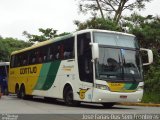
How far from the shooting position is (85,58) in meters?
19.3

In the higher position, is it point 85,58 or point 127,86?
point 85,58

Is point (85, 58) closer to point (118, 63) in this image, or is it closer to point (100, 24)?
point (118, 63)

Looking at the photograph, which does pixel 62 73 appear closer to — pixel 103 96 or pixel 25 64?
pixel 103 96

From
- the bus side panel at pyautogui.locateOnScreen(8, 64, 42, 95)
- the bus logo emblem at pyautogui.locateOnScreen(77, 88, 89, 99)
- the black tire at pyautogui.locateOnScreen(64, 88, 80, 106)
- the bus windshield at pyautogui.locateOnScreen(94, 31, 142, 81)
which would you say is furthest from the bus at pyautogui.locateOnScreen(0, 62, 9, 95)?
the bus windshield at pyautogui.locateOnScreen(94, 31, 142, 81)

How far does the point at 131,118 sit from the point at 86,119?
136 centimetres

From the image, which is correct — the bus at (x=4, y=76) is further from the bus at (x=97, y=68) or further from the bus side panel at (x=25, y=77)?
the bus at (x=97, y=68)

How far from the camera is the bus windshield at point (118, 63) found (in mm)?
18719

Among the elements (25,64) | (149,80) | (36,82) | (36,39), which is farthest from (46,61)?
(36,39)

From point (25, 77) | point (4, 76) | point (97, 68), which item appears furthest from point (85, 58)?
point (4, 76)

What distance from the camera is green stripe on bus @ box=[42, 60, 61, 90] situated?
875 inches

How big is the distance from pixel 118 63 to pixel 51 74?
5.01 meters

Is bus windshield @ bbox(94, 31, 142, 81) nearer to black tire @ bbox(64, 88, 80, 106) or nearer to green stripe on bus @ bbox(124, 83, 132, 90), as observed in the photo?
green stripe on bus @ bbox(124, 83, 132, 90)

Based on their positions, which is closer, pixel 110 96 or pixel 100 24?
pixel 110 96

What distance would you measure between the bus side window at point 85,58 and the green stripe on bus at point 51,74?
2373mm
